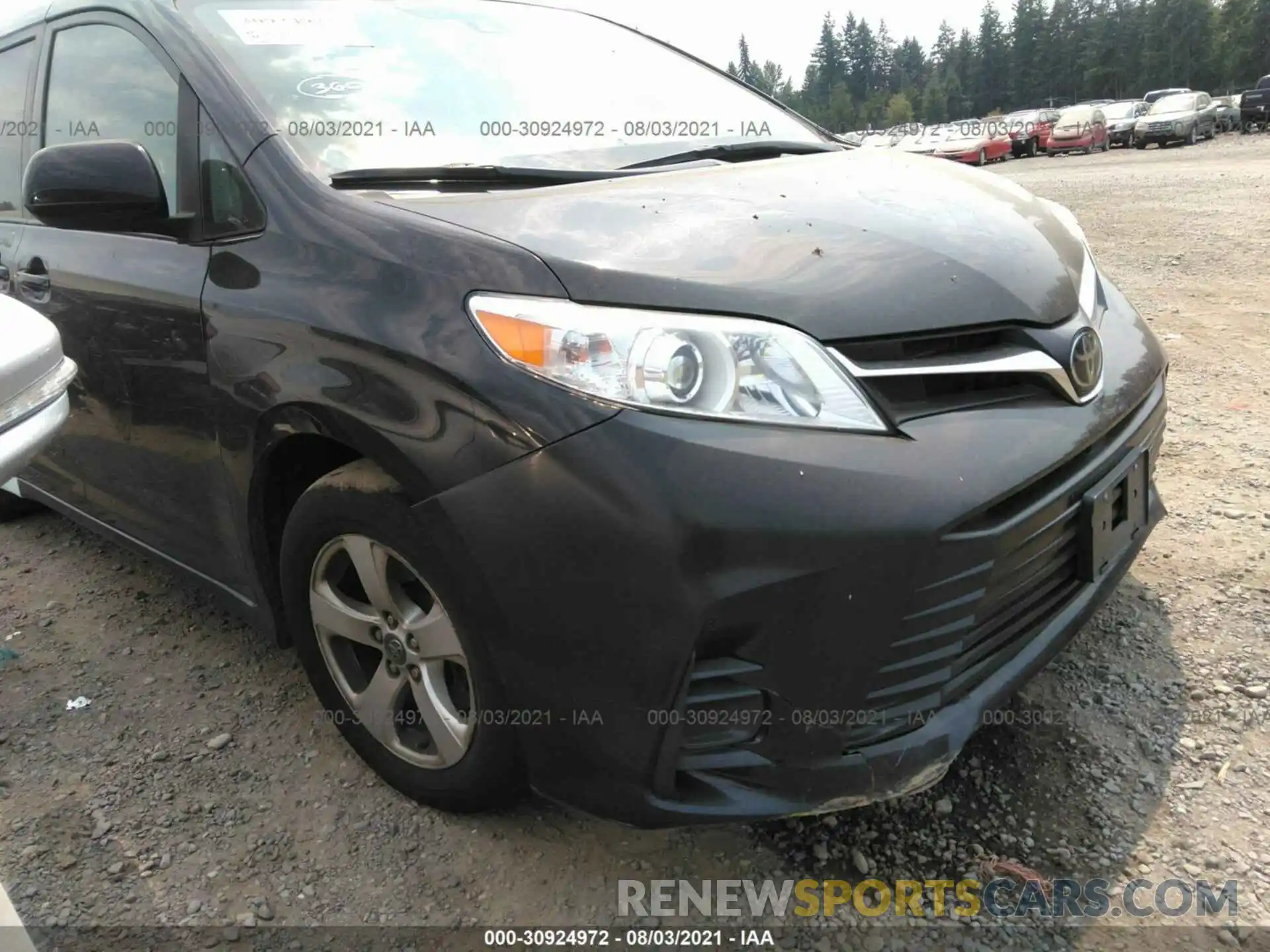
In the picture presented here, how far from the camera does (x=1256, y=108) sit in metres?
28.3

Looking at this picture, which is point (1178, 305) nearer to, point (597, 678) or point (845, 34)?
point (597, 678)

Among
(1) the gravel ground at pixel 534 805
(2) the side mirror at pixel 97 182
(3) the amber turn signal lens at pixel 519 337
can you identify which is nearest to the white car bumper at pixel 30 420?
(2) the side mirror at pixel 97 182

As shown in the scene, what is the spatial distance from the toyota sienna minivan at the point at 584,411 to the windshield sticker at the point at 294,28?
14 mm

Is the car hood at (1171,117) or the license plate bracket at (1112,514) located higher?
the car hood at (1171,117)

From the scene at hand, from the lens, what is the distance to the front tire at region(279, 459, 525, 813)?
1667mm

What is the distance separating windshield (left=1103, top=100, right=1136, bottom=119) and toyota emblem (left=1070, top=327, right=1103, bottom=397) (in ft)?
97.3

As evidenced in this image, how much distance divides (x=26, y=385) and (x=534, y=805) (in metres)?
1.27

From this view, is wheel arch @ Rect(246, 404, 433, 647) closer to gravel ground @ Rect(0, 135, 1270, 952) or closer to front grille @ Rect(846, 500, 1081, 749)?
gravel ground @ Rect(0, 135, 1270, 952)

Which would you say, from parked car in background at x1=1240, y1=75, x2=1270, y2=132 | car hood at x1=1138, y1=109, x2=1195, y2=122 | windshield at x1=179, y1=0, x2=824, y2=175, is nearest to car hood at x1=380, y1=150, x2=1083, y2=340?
windshield at x1=179, y1=0, x2=824, y2=175

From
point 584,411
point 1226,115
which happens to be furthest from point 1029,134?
point 584,411

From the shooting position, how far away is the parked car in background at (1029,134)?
27.4 metres

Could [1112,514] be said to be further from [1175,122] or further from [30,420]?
[1175,122]

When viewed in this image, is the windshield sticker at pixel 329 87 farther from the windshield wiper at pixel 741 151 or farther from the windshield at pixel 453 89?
the windshield wiper at pixel 741 151

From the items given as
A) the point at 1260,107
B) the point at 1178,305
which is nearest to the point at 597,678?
the point at 1178,305
